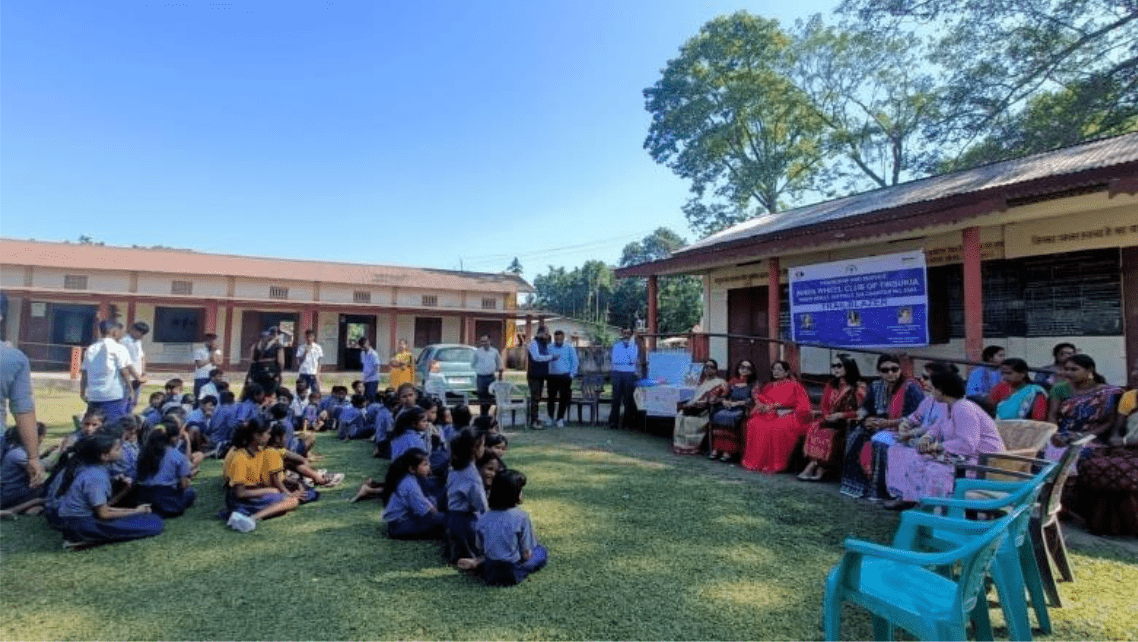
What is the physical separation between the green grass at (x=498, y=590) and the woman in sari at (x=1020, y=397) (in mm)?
1257

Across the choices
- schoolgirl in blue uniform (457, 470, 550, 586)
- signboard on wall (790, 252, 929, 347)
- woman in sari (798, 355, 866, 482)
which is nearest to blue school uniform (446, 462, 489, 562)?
schoolgirl in blue uniform (457, 470, 550, 586)

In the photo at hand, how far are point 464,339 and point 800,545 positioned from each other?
75.6 feet

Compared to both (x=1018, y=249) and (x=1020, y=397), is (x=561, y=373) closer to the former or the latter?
(x=1020, y=397)

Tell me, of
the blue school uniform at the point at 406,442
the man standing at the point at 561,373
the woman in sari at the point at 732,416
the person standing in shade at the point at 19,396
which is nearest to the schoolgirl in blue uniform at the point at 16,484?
the person standing in shade at the point at 19,396

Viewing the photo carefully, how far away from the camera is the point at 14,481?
16.0 feet

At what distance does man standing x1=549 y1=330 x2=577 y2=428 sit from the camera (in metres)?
9.48

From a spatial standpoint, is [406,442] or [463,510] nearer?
[463,510]

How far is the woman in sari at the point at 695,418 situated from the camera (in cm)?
763

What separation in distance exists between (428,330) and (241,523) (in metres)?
21.8

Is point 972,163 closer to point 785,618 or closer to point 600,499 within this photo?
point 600,499

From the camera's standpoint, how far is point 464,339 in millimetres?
26266

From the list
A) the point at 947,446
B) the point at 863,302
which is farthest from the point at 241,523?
the point at 863,302

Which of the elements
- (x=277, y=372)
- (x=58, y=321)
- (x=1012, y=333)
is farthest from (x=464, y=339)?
(x=1012, y=333)

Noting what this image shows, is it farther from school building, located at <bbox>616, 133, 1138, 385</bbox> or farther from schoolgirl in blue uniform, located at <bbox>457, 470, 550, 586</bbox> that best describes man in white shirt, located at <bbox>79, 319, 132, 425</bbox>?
school building, located at <bbox>616, 133, 1138, 385</bbox>
